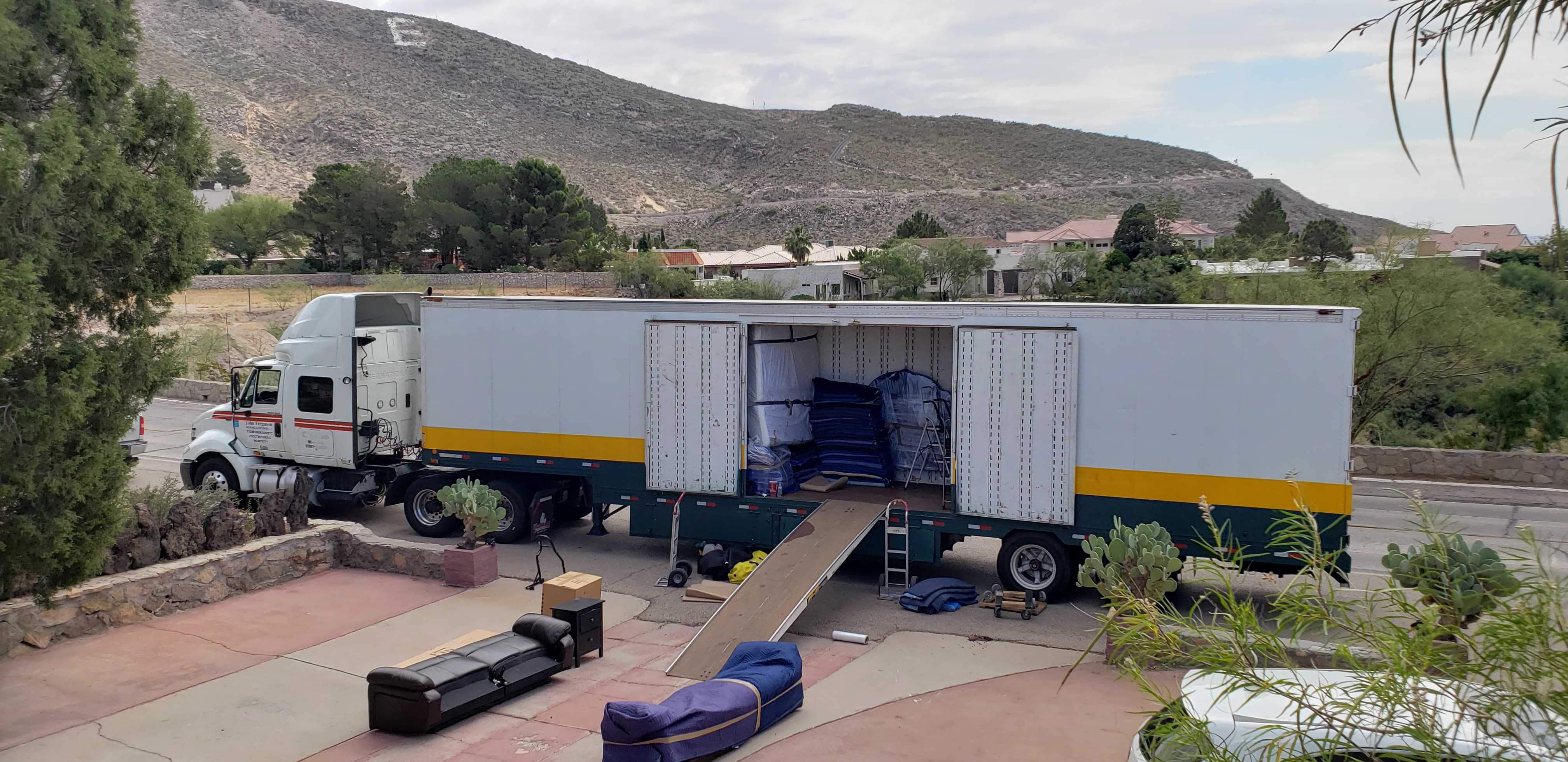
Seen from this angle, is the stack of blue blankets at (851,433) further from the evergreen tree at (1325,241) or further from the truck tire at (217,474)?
the evergreen tree at (1325,241)

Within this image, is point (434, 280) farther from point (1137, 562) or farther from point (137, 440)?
point (1137, 562)

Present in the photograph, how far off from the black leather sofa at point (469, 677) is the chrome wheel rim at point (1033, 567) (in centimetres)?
540

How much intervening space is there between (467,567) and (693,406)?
351cm

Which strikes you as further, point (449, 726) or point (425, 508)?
point (425, 508)

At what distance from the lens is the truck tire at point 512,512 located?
15344 millimetres

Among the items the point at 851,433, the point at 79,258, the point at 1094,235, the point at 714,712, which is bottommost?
the point at 714,712

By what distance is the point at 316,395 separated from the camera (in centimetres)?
1617

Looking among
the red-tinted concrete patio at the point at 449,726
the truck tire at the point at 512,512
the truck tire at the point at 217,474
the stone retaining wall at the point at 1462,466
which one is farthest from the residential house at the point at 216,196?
the stone retaining wall at the point at 1462,466

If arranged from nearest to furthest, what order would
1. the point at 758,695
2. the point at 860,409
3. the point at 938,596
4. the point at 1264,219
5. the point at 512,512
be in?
the point at 758,695, the point at 938,596, the point at 860,409, the point at 512,512, the point at 1264,219

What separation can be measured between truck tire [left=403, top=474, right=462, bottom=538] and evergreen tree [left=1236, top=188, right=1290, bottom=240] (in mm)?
73308

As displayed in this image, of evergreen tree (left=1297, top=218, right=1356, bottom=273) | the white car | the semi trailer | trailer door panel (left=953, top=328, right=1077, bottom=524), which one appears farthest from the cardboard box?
evergreen tree (left=1297, top=218, right=1356, bottom=273)

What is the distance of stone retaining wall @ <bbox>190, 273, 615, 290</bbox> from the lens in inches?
2285

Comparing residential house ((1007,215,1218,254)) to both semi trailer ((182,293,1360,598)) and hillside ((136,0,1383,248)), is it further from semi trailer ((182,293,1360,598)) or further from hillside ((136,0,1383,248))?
semi trailer ((182,293,1360,598))

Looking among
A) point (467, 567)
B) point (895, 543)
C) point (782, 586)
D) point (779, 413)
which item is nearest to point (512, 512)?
point (467, 567)
